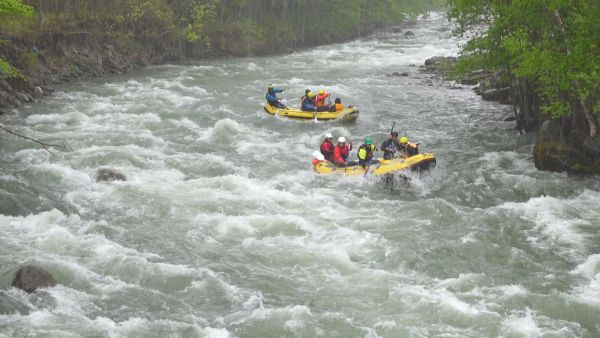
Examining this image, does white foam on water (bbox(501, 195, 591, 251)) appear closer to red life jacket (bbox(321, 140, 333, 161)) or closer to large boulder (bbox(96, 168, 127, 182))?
red life jacket (bbox(321, 140, 333, 161))

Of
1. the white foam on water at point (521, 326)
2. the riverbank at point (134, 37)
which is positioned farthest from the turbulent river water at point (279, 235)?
the riverbank at point (134, 37)

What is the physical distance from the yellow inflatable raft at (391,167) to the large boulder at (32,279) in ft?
26.8

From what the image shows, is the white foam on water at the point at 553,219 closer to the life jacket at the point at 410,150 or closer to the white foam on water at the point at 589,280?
the white foam on water at the point at 589,280

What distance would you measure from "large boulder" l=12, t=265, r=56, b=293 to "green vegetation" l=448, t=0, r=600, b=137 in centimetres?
1122

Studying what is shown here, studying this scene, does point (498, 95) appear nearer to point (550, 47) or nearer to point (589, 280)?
point (550, 47)

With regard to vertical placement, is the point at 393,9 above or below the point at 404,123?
above

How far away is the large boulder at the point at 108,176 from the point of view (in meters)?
15.5

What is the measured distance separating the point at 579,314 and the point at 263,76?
24503mm

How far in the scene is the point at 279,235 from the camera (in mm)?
12984

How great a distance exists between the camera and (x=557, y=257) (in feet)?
39.9

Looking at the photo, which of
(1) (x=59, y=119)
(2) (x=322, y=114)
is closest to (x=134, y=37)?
(1) (x=59, y=119)

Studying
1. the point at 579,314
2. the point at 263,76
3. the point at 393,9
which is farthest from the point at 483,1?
the point at 393,9

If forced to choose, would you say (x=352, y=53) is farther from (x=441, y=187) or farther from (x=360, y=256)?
(x=360, y=256)

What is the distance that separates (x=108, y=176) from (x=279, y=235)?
503 centimetres
